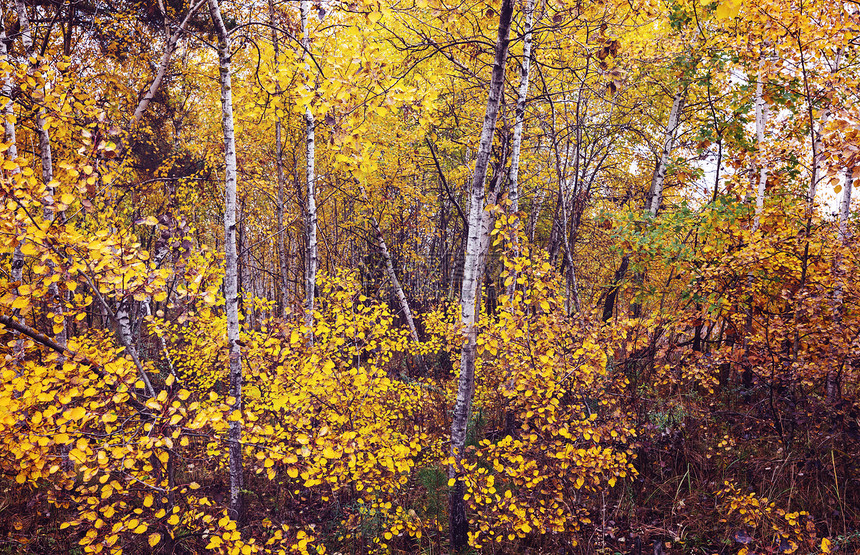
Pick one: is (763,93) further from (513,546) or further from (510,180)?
(513,546)

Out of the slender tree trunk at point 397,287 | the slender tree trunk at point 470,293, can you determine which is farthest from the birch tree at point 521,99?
the slender tree trunk at point 397,287

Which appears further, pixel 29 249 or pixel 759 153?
pixel 759 153

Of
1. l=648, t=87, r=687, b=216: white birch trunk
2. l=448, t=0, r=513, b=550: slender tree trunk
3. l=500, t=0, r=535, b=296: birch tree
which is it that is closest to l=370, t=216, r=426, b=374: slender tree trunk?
l=500, t=0, r=535, b=296: birch tree

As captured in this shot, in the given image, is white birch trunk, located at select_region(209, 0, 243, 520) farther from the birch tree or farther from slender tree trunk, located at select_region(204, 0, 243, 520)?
the birch tree

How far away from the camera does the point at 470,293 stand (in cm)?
442

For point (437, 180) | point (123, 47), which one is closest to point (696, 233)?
point (437, 180)

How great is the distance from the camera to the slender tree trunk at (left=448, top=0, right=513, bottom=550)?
3.95 metres

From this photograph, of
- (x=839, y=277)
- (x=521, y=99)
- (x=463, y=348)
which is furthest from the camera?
(x=521, y=99)

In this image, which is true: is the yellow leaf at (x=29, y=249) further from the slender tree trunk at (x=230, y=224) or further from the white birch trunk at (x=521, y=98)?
the white birch trunk at (x=521, y=98)

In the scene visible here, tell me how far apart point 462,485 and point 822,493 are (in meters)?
3.83

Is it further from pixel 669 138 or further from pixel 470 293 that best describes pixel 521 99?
pixel 669 138

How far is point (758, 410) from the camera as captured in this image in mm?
5762

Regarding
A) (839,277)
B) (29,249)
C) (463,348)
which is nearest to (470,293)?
(463,348)

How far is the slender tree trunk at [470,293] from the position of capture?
13.0ft
